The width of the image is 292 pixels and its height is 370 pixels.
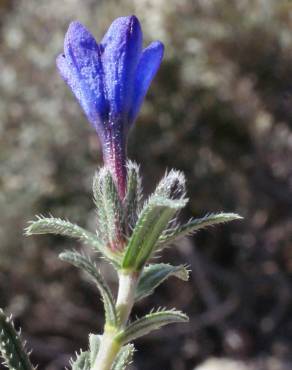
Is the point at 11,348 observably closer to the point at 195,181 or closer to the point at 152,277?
the point at 152,277

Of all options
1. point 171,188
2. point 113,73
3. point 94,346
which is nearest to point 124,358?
point 94,346

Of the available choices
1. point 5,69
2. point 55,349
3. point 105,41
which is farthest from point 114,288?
point 105,41

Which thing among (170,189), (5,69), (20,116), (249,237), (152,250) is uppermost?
(5,69)

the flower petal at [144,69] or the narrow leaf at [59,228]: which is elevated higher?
the flower petal at [144,69]

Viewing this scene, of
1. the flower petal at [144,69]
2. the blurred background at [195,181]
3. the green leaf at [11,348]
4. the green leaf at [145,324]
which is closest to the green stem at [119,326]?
the green leaf at [145,324]

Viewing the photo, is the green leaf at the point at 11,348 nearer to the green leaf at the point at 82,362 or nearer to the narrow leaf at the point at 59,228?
the green leaf at the point at 82,362

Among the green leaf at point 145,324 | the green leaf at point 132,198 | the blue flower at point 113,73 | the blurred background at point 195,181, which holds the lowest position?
the green leaf at point 145,324

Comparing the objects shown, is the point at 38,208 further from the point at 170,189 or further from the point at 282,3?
the point at 170,189

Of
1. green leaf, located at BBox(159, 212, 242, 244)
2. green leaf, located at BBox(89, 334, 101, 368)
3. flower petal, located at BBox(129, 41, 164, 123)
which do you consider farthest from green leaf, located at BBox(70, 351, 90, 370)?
flower petal, located at BBox(129, 41, 164, 123)

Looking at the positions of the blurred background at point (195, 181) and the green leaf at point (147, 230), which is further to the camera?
the blurred background at point (195, 181)
